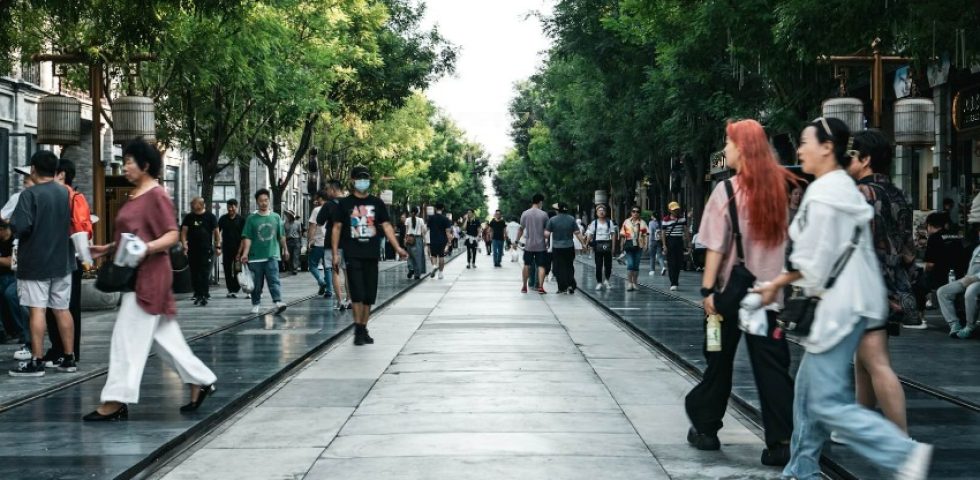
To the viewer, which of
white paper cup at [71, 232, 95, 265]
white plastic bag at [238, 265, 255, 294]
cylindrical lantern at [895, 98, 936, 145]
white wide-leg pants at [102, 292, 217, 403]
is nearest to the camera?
white wide-leg pants at [102, 292, 217, 403]

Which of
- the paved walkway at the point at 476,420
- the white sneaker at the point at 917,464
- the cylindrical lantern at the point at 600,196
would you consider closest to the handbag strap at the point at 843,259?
the white sneaker at the point at 917,464

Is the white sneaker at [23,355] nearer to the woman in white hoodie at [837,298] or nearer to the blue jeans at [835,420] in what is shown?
the blue jeans at [835,420]

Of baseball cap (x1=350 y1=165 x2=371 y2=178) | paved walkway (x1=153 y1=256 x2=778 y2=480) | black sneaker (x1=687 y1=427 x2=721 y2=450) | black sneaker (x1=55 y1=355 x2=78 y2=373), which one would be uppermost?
baseball cap (x1=350 y1=165 x2=371 y2=178)

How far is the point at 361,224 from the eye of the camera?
13.9 metres

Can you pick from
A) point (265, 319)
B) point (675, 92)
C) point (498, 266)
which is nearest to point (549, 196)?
point (498, 266)

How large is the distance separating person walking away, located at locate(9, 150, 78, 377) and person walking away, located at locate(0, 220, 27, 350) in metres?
1.15

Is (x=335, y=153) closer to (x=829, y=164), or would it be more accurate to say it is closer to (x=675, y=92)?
(x=675, y=92)

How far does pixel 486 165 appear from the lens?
15738cm

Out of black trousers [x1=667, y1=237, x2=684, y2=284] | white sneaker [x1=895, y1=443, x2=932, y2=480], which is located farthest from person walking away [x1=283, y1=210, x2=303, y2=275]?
white sneaker [x1=895, y1=443, x2=932, y2=480]

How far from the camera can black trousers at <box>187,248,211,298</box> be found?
2058 centimetres

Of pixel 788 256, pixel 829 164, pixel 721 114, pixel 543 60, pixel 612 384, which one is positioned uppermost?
pixel 543 60

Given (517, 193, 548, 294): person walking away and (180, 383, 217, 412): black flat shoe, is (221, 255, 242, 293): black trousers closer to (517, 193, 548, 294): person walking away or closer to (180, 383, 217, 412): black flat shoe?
(517, 193, 548, 294): person walking away

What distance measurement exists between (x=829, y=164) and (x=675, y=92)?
23937mm

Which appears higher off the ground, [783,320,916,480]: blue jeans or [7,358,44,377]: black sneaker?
[783,320,916,480]: blue jeans
